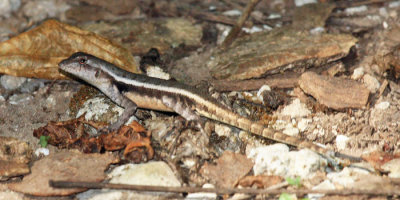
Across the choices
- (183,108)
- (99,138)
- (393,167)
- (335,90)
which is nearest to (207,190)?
(183,108)

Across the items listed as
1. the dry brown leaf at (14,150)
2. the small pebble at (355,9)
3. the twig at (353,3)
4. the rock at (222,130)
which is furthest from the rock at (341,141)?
the dry brown leaf at (14,150)

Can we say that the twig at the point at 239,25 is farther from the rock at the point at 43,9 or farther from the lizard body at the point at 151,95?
the rock at the point at 43,9

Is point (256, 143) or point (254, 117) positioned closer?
point (256, 143)

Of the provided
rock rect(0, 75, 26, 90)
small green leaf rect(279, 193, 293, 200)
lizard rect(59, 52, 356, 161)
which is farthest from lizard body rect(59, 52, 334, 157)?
rock rect(0, 75, 26, 90)

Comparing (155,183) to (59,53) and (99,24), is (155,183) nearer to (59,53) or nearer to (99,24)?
(59,53)

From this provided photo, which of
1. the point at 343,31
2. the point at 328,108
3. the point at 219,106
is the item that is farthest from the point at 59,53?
the point at 343,31

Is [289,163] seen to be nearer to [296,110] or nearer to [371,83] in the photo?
[296,110]
